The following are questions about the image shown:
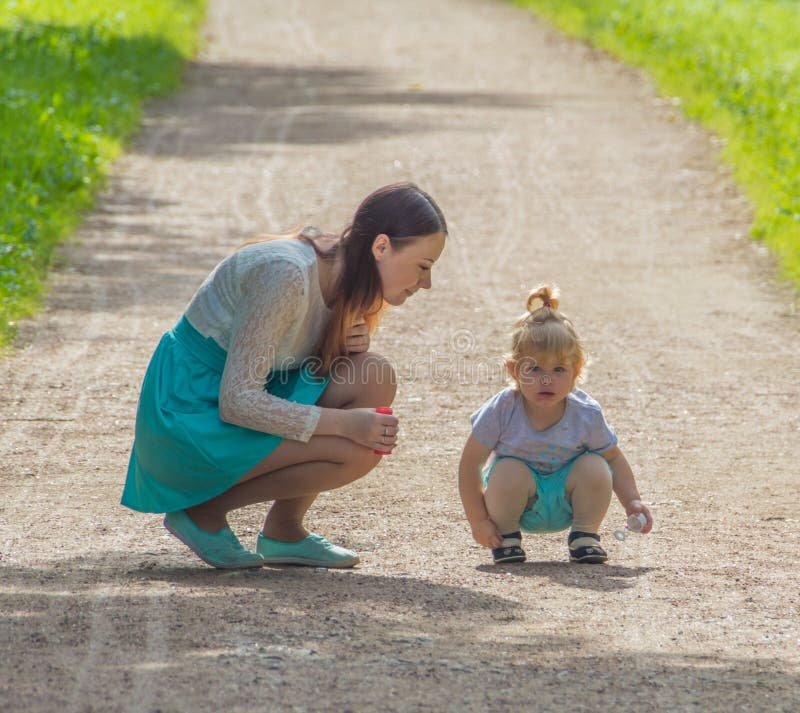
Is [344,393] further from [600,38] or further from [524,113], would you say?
[600,38]

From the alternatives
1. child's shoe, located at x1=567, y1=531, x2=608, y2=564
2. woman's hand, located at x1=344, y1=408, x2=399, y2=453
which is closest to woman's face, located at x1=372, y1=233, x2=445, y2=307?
woman's hand, located at x1=344, y1=408, x2=399, y2=453

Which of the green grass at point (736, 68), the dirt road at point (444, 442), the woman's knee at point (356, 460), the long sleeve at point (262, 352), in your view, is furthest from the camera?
the green grass at point (736, 68)

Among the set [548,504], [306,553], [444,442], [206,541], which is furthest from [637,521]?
[444,442]

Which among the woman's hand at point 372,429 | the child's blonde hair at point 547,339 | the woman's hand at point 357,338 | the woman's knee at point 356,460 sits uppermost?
the child's blonde hair at point 547,339

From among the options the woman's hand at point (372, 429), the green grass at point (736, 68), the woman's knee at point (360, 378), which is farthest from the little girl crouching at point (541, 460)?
the green grass at point (736, 68)

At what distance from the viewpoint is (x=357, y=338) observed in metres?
4.73

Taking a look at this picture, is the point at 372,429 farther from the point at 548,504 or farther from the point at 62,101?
the point at 62,101

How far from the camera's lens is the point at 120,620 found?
404 cm

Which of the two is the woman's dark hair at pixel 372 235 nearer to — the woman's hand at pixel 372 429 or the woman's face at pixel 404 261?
the woman's face at pixel 404 261

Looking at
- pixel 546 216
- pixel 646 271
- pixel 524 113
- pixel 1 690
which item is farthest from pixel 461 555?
pixel 524 113

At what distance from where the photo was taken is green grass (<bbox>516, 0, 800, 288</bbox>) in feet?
37.3

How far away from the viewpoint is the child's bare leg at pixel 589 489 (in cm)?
488

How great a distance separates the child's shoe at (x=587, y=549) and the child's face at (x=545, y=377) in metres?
0.47

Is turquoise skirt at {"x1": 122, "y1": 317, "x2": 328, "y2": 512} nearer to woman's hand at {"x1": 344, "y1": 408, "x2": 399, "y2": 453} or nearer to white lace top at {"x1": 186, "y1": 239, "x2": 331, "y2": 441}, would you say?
white lace top at {"x1": 186, "y1": 239, "x2": 331, "y2": 441}
